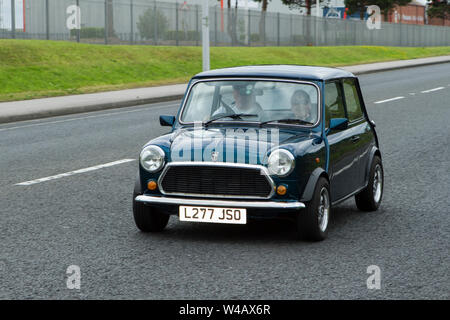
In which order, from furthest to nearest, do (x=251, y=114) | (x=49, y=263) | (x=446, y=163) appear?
(x=446, y=163) < (x=251, y=114) < (x=49, y=263)

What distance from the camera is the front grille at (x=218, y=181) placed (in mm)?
6473

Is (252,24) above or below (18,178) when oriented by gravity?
above

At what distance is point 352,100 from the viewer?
8.19 metres

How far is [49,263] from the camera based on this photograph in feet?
19.6

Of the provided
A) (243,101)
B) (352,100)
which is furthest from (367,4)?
(243,101)

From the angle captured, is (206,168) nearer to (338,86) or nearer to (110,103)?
(338,86)

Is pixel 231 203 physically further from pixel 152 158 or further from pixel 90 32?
pixel 90 32

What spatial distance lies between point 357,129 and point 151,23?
36.7 m

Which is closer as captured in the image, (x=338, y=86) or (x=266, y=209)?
(x=266, y=209)

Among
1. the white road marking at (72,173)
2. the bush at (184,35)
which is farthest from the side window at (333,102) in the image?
the bush at (184,35)

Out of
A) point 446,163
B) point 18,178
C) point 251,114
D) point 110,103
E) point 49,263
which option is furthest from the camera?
point 110,103

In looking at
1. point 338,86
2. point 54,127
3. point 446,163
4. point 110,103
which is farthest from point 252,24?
point 338,86

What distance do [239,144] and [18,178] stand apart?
4.42 metres

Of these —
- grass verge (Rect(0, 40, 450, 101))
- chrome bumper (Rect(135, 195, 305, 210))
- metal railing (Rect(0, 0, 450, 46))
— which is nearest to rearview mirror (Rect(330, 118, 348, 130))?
chrome bumper (Rect(135, 195, 305, 210))
